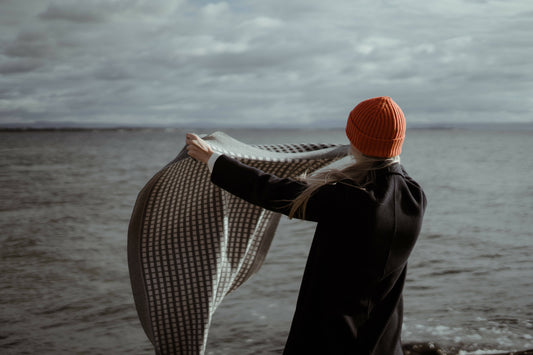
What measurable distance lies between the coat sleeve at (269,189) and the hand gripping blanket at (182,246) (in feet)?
1.83

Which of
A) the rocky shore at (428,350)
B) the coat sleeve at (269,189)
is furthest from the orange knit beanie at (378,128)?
the rocky shore at (428,350)

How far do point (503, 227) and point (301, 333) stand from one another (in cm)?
1077

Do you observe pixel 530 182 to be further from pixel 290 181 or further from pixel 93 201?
pixel 290 181

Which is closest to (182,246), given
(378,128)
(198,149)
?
(198,149)

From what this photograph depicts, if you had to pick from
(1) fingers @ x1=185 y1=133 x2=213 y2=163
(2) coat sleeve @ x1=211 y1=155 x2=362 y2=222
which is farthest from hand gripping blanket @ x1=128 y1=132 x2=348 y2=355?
(2) coat sleeve @ x1=211 y1=155 x2=362 y2=222

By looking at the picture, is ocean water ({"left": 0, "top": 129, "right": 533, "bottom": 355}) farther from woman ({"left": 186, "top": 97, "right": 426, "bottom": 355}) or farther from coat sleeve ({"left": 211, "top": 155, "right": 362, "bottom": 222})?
coat sleeve ({"left": 211, "top": 155, "right": 362, "bottom": 222})

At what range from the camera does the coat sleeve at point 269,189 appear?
1.89 m

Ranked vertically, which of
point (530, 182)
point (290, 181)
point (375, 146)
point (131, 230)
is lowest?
point (530, 182)

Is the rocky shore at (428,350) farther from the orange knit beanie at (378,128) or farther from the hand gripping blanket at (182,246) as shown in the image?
the orange knit beanie at (378,128)

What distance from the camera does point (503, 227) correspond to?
1133cm

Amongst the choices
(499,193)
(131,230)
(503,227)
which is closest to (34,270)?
(131,230)

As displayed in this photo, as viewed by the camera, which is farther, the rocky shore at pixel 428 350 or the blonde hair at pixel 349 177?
the rocky shore at pixel 428 350

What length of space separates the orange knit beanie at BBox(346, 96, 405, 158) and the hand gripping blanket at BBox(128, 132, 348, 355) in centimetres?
61

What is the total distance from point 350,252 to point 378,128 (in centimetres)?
52
